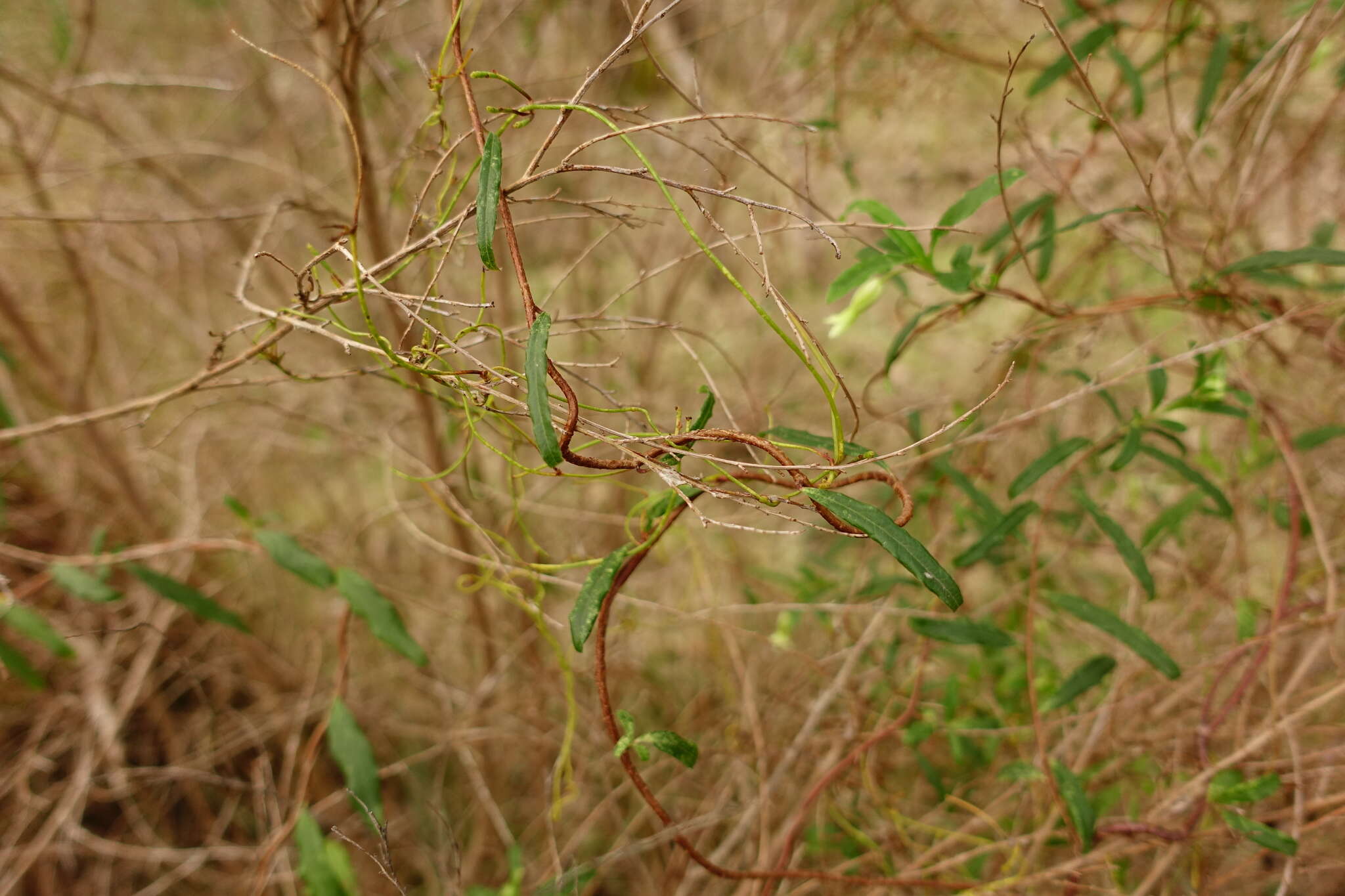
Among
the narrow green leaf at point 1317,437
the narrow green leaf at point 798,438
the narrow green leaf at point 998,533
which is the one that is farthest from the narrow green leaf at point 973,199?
the narrow green leaf at point 1317,437

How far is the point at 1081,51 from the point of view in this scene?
1299 mm

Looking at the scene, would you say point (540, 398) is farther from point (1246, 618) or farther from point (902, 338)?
point (1246, 618)

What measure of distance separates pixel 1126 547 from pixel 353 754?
3.95ft

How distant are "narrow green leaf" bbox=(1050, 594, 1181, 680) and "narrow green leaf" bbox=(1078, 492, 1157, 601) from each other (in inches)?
2.3

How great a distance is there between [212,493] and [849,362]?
200 cm

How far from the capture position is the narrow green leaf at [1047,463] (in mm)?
1122

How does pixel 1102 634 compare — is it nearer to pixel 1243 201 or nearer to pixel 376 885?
pixel 1243 201

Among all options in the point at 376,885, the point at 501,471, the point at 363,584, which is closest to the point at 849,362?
the point at 501,471

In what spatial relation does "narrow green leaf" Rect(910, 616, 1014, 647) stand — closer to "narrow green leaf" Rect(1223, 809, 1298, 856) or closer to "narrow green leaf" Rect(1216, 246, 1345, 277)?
"narrow green leaf" Rect(1223, 809, 1298, 856)

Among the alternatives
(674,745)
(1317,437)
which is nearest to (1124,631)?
(1317,437)

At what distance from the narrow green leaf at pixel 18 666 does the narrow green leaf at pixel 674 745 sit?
1076 millimetres

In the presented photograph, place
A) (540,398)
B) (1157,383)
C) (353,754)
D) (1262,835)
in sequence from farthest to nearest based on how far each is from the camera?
(353,754), (1157,383), (1262,835), (540,398)

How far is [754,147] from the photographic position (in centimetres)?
218

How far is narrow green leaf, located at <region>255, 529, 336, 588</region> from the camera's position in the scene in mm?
1198
